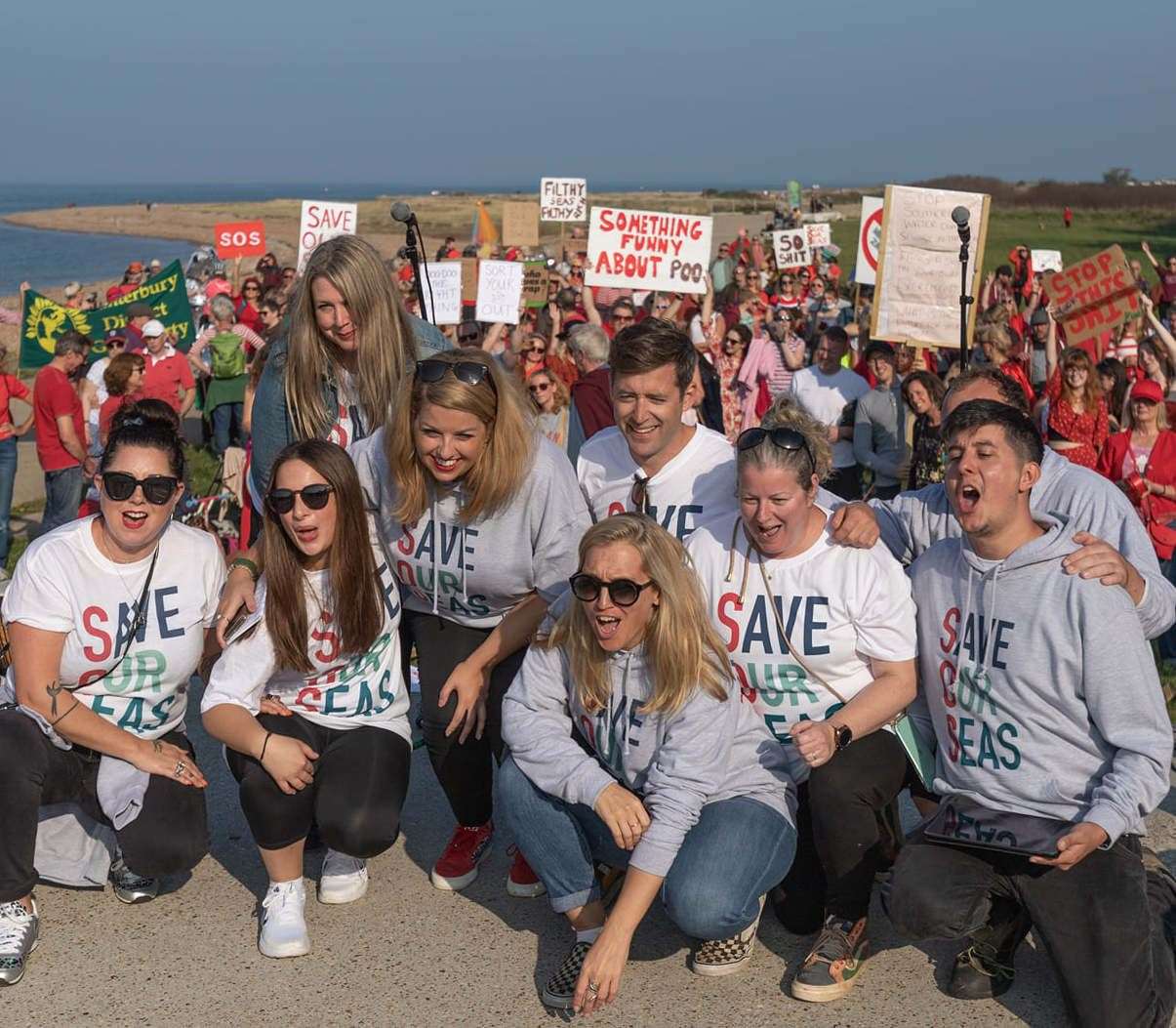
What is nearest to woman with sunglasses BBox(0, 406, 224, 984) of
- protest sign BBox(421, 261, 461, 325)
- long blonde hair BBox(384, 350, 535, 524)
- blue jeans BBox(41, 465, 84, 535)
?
long blonde hair BBox(384, 350, 535, 524)

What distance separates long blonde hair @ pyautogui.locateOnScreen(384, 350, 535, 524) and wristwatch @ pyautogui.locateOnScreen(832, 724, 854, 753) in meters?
1.26

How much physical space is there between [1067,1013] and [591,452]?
227 cm

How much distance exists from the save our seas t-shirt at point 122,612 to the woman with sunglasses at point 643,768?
1.11 metres

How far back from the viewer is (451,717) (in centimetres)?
445

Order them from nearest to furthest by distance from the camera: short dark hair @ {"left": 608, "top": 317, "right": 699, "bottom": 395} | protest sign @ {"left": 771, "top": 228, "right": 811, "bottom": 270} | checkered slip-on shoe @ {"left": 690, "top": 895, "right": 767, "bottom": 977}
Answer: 1. checkered slip-on shoe @ {"left": 690, "top": 895, "right": 767, "bottom": 977}
2. short dark hair @ {"left": 608, "top": 317, "right": 699, "bottom": 395}
3. protest sign @ {"left": 771, "top": 228, "right": 811, "bottom": 270}

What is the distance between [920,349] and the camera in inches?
452

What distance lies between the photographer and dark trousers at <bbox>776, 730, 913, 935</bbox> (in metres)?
3.87

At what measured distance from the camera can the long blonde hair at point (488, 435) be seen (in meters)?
4.16

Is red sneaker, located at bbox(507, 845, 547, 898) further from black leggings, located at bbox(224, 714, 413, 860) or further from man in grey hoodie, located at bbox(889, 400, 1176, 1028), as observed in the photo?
man in grey hoodie, located at bbox(889, 400, 1176, 1028)

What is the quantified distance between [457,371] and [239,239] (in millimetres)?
15368

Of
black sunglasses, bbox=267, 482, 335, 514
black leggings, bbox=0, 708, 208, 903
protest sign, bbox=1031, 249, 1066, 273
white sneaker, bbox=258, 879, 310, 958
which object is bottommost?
white sneaker, bbox=258, 879, 310, 958

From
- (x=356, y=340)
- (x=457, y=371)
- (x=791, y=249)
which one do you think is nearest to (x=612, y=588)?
(x=457, y=371)

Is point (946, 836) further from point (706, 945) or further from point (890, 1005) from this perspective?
point (706, 945)

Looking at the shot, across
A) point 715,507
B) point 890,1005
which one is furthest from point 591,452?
point 890,1005
